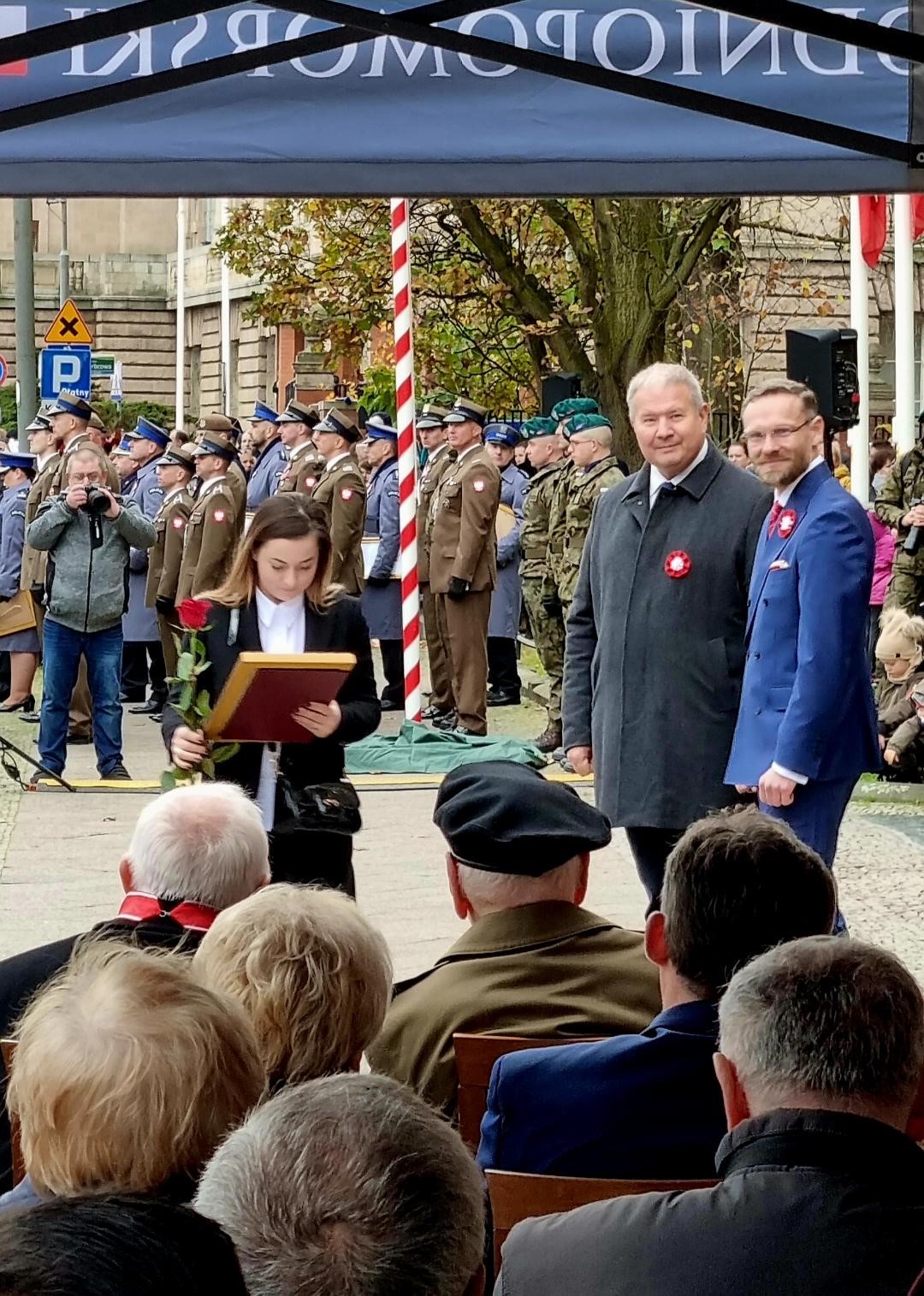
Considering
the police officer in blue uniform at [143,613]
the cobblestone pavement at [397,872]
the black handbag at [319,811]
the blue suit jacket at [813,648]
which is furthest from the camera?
the police officer in blue uniform at [143,613]

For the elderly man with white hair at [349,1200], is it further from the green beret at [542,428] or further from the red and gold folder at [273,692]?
the green beret at [542,428]

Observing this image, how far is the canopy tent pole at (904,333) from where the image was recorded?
14875mm

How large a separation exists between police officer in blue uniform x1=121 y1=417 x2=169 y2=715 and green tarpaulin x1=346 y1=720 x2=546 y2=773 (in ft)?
11.3

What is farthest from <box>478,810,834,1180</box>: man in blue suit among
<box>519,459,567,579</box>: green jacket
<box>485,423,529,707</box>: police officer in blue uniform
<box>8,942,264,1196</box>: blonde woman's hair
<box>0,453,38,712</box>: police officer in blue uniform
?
<box>485,423,529,707</box>: police officer in blue uniform

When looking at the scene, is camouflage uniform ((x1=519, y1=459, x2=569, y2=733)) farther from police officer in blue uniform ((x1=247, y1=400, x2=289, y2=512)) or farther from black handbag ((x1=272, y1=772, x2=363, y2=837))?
black handbag ((x1=272, y1=772, x2=363, y2=837))

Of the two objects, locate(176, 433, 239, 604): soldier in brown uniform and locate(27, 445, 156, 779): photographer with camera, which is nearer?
locate(27, 445, 156, 779): photographer with camera

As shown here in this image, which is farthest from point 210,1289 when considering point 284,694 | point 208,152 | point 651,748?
point 651,748

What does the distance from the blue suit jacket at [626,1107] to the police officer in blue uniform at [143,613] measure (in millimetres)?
13257

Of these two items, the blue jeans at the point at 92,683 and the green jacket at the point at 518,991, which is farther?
the blue jeans at the point at 92,683

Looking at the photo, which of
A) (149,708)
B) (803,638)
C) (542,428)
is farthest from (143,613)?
(803,638)

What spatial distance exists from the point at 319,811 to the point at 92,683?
737 centimetres

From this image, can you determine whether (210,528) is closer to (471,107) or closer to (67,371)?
(67,371)

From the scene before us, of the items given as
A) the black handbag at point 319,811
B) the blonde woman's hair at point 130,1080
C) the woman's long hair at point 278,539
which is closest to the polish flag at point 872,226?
the woman's long hair at point 278,539

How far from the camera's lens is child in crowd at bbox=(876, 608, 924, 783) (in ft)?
38.9
